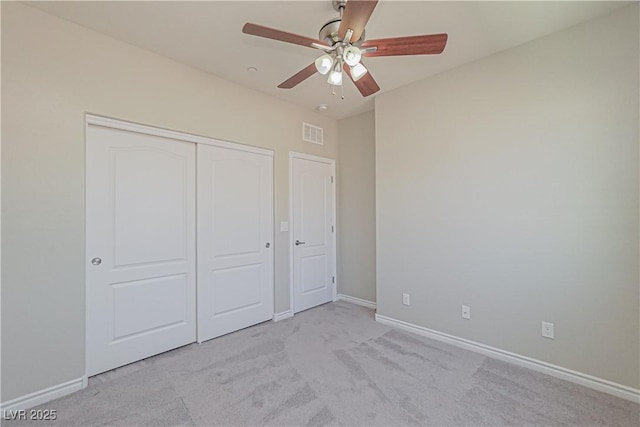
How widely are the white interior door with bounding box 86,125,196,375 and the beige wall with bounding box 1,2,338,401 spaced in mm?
118

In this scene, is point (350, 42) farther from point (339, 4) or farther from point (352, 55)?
point (339, 4)

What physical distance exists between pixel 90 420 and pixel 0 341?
779 millimetres

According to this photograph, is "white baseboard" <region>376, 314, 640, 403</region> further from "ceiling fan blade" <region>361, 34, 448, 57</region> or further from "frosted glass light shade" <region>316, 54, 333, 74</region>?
"frosted glass light shade" <region>316, 54, 333, 74</region>

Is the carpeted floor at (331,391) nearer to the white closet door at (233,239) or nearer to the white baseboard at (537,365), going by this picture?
the white baseboard at (537,365)

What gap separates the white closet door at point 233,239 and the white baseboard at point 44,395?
96 centimetres

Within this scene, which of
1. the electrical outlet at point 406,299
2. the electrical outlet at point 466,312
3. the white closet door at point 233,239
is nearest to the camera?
the electrical outlet at point 466,312

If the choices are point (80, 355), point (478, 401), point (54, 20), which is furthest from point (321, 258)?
point (54, 20)

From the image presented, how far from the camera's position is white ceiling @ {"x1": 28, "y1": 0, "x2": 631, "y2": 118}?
6.36 feet

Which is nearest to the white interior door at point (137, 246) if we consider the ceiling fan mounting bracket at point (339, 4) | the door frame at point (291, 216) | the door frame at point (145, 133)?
the door frame at point (145, 133)

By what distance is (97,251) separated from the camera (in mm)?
2254

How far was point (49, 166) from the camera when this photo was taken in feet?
6.55

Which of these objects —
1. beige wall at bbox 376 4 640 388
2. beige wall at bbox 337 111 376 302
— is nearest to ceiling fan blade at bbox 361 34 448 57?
beige wall at bbox 376 4 640 388

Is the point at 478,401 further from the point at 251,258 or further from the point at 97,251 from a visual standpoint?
the point at 97,251

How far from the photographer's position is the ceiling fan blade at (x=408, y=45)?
1576mm
